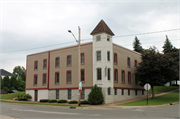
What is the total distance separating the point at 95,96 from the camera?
31688mm

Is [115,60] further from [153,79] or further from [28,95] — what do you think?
[28,95]

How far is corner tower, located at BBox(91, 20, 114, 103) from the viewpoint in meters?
32.8

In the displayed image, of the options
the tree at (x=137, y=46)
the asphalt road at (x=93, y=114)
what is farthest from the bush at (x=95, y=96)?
the tree at (x=137, y=46)

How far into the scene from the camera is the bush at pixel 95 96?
1237 inches

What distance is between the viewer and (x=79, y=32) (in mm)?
28297

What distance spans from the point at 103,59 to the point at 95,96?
249 inches

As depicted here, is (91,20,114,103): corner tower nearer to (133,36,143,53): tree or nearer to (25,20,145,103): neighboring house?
(25,20,145,103): neighboring house

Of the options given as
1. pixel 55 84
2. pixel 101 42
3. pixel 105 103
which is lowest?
pixel 105 103

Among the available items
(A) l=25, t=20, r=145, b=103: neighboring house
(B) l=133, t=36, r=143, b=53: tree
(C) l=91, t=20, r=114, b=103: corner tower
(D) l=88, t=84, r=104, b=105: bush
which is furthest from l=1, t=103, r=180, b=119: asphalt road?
(B) l=133, t=36, r=143, b=53: tree

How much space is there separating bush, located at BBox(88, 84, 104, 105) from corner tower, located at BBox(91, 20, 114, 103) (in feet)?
2.72

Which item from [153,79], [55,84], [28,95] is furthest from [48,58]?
[153,79]

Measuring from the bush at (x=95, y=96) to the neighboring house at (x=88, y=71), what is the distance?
869 millimetres

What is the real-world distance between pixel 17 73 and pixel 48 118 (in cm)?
12484

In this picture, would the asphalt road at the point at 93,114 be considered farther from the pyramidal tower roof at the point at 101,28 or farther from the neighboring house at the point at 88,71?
the pyramidal tower roof at the point at 101,28
